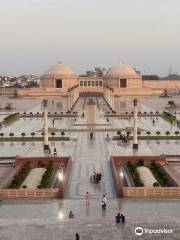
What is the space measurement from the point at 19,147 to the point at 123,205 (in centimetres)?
1123

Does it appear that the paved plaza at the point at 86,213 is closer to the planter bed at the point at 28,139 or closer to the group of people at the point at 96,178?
the group of people at the point at 96,178

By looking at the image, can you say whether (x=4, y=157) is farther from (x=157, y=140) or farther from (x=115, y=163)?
(x=157, y=140)

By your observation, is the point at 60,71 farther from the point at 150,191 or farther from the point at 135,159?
the point at 150,191

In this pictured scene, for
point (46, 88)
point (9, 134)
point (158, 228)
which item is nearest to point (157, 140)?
point (9, 134)

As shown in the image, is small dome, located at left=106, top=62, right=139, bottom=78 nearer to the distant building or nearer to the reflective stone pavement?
the distant building

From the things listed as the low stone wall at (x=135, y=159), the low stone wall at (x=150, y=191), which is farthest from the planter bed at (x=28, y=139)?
the low stone wall at (x=150, y=191)

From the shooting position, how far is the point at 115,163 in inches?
690

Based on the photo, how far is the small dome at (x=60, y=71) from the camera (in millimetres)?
70688

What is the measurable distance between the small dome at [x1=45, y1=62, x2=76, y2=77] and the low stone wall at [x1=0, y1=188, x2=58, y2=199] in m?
57.9

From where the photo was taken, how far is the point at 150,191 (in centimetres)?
1302

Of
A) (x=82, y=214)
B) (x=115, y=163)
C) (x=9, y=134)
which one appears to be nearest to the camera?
(x=82, y=214)

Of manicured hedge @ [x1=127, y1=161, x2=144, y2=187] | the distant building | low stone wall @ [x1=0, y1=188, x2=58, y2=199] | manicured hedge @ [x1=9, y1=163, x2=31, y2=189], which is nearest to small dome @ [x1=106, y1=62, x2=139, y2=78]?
the distant building

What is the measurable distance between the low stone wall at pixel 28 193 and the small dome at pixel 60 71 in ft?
190

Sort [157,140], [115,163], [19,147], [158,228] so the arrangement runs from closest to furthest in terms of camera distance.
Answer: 1. [158,228]
2. [115,163]
3. [19,147]
4. [157,140]
